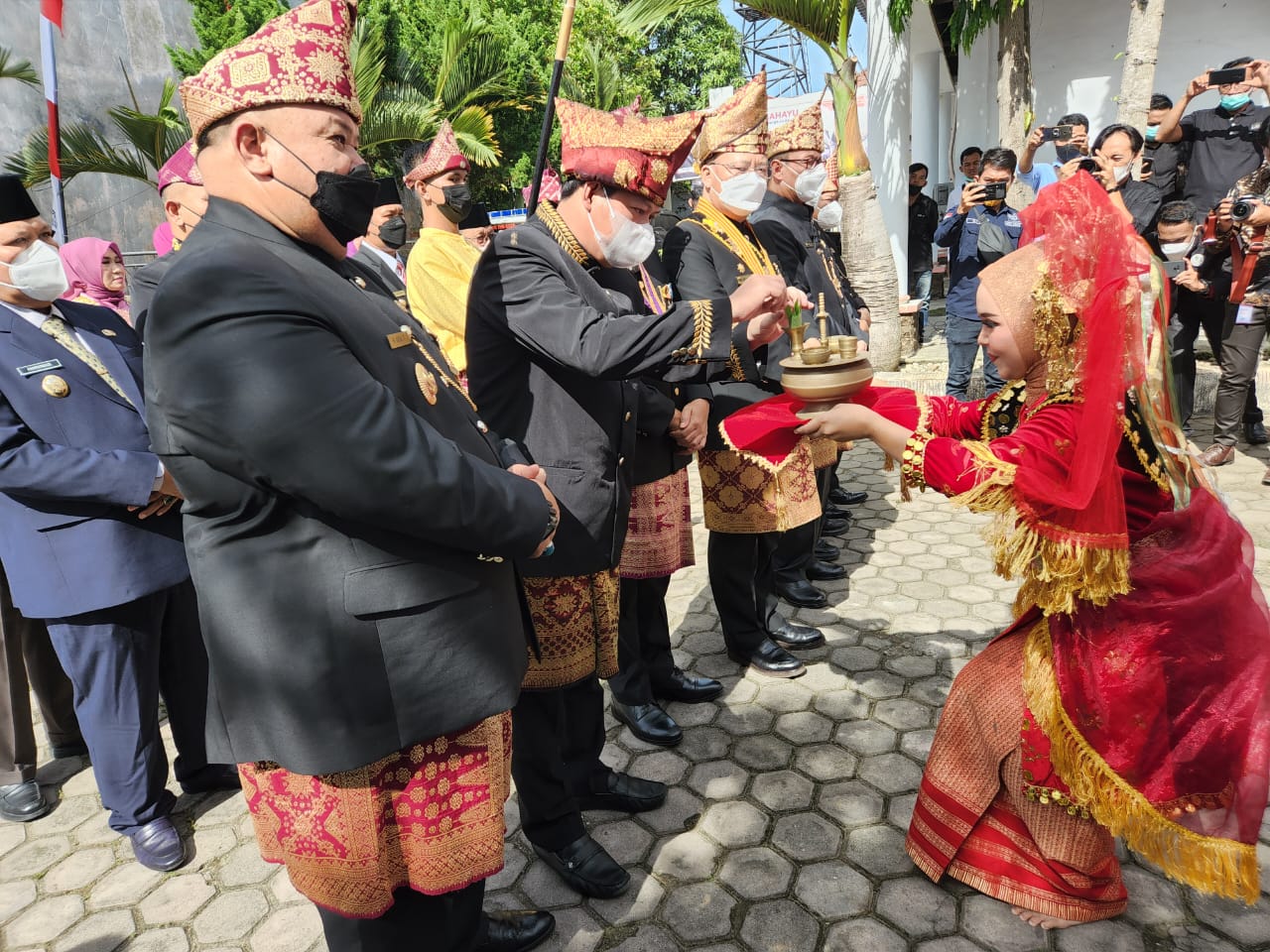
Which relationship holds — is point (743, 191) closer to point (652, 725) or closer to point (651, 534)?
point (651, 534)

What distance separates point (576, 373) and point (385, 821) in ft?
4.44

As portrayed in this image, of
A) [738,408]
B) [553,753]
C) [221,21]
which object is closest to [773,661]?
[738,408]

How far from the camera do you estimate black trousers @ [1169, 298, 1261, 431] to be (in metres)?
6.13

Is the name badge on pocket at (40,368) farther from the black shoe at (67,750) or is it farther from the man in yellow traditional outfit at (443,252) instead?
the black shoe at (67,750)

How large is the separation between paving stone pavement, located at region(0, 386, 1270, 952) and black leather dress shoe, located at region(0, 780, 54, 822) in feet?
0.18

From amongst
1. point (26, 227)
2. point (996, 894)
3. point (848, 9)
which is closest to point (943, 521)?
point (996, 894)

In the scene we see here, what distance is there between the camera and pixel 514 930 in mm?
2414

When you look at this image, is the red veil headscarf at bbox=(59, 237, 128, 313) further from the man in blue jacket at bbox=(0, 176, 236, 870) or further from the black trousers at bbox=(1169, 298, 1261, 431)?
the black trousers at bbox=(1169, 298, 1261, 431)

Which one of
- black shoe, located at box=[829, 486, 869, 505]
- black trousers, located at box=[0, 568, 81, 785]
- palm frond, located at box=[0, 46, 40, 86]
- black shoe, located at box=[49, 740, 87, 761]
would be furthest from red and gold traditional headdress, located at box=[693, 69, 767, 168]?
palm frond, located at box=[0, 46, 40, 86]

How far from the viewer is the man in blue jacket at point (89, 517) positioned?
8.91 feet

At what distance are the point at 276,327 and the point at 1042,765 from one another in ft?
7.65

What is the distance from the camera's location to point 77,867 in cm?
301

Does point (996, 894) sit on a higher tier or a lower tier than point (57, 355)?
lower

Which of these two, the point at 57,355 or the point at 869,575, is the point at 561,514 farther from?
the point at 869,575
